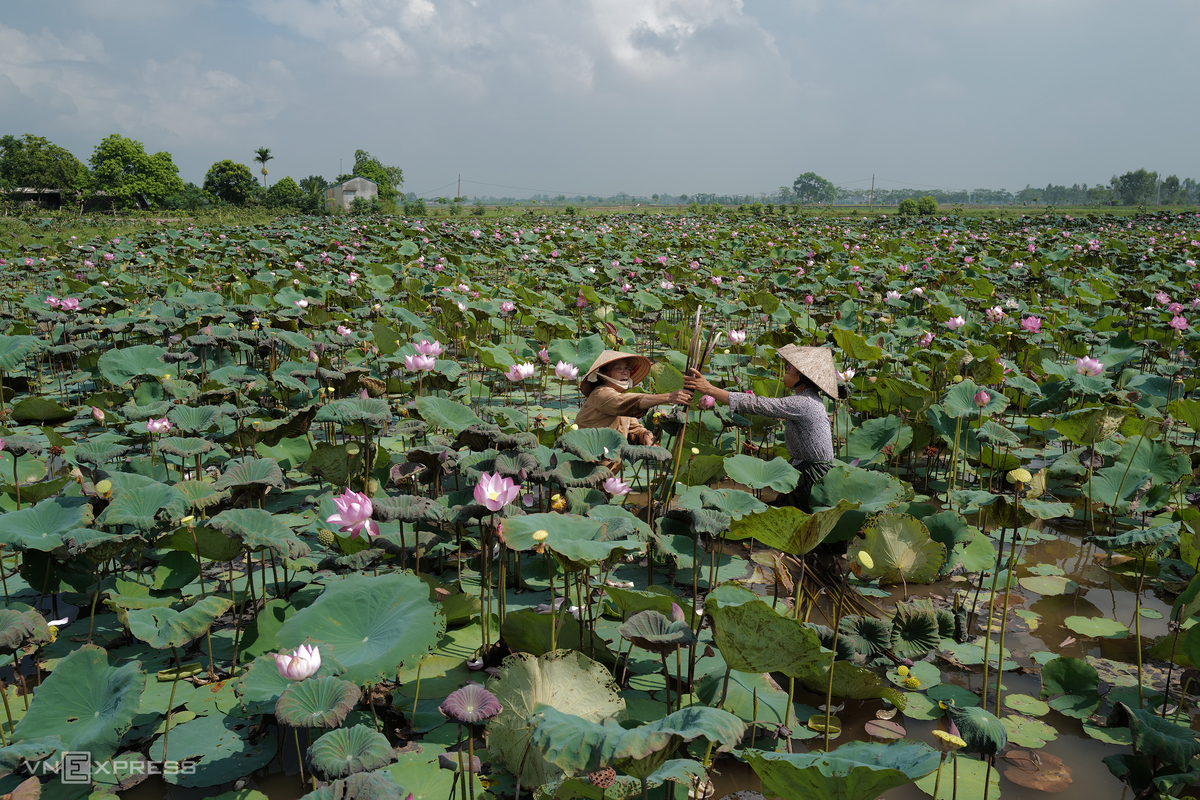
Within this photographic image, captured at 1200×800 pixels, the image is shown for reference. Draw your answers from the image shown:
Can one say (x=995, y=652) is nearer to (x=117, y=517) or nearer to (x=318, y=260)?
(x=117, y=517)

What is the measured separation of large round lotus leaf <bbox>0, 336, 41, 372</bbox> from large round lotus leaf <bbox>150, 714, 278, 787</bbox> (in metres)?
4.36

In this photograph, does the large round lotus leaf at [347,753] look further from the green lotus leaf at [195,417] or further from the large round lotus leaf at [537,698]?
the green lotus leaf at [195,417]

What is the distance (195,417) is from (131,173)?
2738 inches

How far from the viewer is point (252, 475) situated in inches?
116

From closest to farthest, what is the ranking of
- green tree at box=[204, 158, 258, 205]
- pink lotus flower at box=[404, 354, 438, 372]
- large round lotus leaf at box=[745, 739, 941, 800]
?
large round lotus leaf at box=[745, 739, 941, 800] < pink lotus flower at box=[404, 354, 438, 372] < green tree at box=[204, 158, 258, 205]

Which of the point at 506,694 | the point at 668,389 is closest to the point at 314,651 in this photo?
the point at 506,694

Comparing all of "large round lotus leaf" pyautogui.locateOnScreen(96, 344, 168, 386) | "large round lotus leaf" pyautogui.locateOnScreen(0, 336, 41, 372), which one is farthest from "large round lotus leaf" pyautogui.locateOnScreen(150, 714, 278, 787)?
"large round lotus leaf" pyautogui.locateOnScreen(0, 336, 41, 372)

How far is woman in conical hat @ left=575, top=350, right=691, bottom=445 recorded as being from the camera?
4059 mm

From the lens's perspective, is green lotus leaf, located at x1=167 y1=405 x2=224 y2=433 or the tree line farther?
the tree line

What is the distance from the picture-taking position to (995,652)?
289 cm

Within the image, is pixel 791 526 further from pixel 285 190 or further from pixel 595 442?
pixel 285 190

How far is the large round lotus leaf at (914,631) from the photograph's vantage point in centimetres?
281

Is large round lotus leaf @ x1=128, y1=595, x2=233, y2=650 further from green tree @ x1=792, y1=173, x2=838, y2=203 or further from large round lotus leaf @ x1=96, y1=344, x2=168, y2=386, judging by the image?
green tree @ x1=792, y1=173, x2=838, y2=203

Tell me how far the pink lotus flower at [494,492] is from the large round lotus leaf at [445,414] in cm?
135
